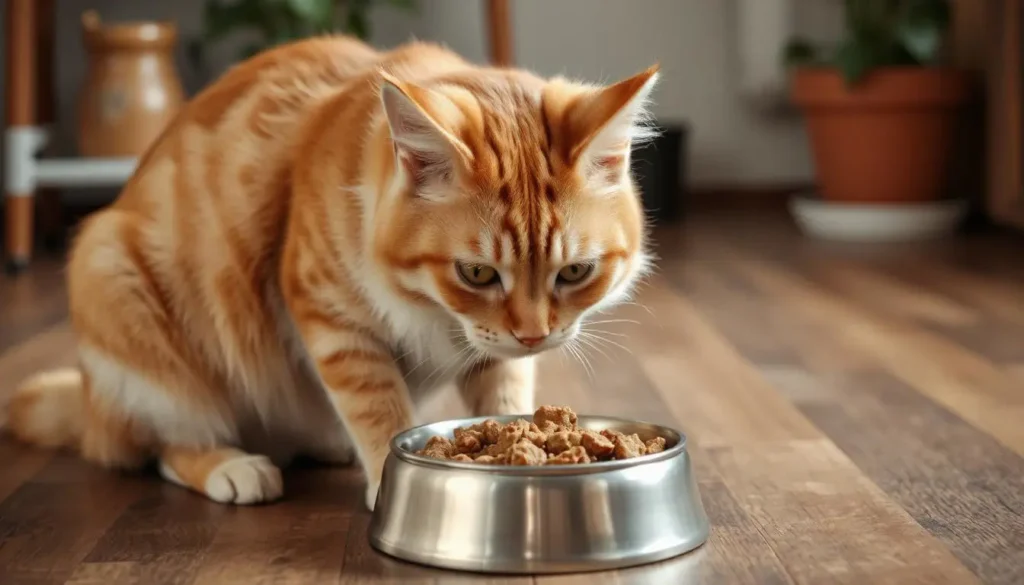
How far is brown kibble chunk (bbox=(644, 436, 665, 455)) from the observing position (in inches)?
58.6

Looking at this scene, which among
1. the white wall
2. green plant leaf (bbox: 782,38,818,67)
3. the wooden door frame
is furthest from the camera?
the white wall

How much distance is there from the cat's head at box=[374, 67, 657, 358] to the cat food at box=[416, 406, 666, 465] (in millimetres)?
88

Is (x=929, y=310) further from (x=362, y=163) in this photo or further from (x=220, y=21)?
(x=220, y=21)

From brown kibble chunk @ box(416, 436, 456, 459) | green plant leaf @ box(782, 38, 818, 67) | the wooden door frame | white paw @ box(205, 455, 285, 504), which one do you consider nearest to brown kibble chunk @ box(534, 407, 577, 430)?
brown kibble chunk @ box(416, 436, 456, 459)

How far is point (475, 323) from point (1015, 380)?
1148mm

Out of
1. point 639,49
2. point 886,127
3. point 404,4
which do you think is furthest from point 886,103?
point 404,4

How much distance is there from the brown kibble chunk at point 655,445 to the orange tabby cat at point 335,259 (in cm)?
15

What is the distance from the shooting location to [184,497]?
67.7 inches

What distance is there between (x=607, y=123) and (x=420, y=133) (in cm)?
20

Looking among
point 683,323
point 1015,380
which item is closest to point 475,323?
point 1015,380

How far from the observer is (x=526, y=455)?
4.57 ft

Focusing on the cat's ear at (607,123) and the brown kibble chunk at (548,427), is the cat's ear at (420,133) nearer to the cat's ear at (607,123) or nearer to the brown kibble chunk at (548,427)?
the cat's ear at (607,123)

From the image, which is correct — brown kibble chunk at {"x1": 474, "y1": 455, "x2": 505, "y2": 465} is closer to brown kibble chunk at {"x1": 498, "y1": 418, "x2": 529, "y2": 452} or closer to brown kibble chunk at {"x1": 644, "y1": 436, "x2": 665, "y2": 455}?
brown kibble chunk at {"x1": 498, "y1": 418, "x2": 529, "y2": 452}

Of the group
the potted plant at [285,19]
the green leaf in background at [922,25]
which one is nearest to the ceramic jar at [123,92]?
the potted plant at [285,19]
